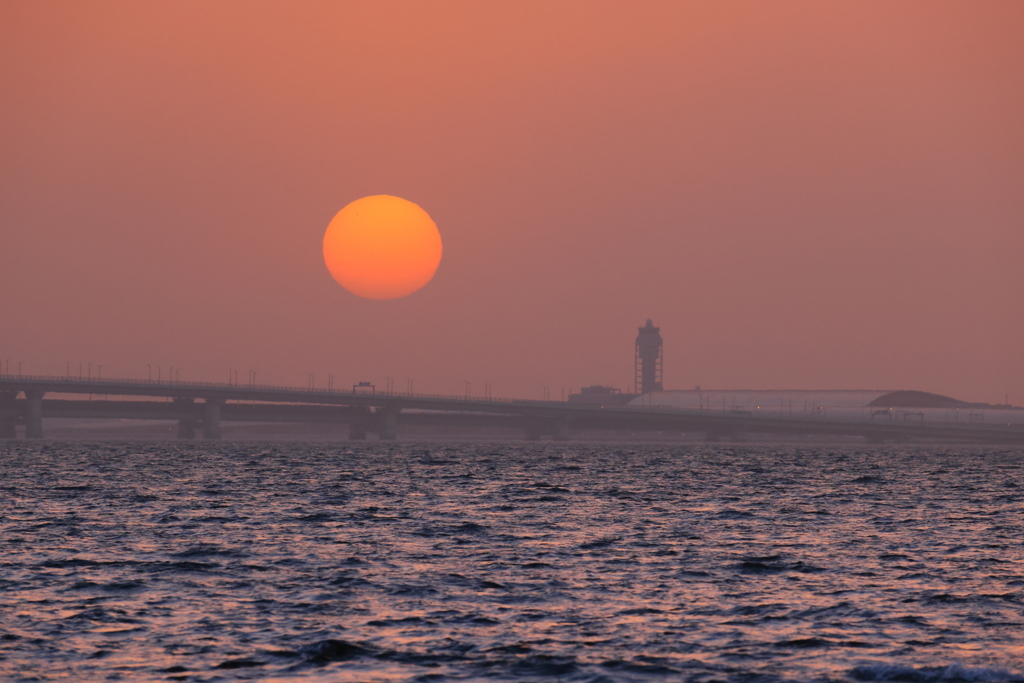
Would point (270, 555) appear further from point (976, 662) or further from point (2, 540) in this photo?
point (976, 662)

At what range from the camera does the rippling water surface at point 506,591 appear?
81.2 feet

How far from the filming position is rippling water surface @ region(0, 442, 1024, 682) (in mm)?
24750

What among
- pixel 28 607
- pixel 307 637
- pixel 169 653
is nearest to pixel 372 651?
pixel 307 637

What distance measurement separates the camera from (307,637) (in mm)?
27078

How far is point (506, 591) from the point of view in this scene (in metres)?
34.3

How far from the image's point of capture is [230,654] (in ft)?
82.8

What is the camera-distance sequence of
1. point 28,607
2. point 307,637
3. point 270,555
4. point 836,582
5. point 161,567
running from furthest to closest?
point 270,555, point 161,567, point 836,582, point 28,607, point 307,637

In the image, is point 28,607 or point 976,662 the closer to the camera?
point 976,662

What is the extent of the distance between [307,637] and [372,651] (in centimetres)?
200

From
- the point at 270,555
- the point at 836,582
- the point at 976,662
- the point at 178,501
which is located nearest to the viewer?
the point at 976,662

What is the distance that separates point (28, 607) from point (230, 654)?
28.0 feet

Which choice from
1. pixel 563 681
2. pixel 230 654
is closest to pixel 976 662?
pixel 563 681

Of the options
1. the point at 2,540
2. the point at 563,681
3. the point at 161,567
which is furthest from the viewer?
the point at 2,540

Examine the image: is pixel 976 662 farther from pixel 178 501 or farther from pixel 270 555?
pixel 178 501
